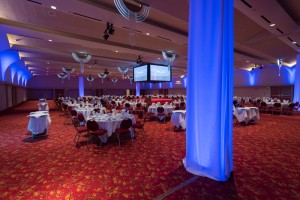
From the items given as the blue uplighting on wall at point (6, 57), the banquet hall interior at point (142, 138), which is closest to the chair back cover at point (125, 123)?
the banquet hall interior at point (142, 138)

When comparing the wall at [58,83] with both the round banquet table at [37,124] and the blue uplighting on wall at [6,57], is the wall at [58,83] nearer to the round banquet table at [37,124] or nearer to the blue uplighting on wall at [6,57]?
the blue uplighting on wall at [6,57]

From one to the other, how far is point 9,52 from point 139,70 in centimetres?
924

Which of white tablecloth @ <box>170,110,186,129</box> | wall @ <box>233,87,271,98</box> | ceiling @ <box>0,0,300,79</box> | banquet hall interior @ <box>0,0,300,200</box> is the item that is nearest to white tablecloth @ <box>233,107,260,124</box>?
banquet hall interior @ <box>0,0,300,200</box>

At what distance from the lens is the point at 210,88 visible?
3.31 m

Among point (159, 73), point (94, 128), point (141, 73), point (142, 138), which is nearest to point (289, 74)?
point (159, 73)

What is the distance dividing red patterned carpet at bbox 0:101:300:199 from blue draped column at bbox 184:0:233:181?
1.42 feet

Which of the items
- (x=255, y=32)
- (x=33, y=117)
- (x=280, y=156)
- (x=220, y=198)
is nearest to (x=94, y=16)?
(x=33, y=117)

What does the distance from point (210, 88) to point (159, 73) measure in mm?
11908

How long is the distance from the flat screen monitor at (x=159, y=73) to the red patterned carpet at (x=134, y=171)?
30.1 ft

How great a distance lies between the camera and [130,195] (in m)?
2.85

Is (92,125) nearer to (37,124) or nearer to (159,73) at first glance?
(37,124)

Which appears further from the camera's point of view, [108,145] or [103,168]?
[108,145]

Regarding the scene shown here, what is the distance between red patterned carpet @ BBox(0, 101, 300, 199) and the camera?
2904 mm

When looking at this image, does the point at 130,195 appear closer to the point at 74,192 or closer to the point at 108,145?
the point at 74,192
